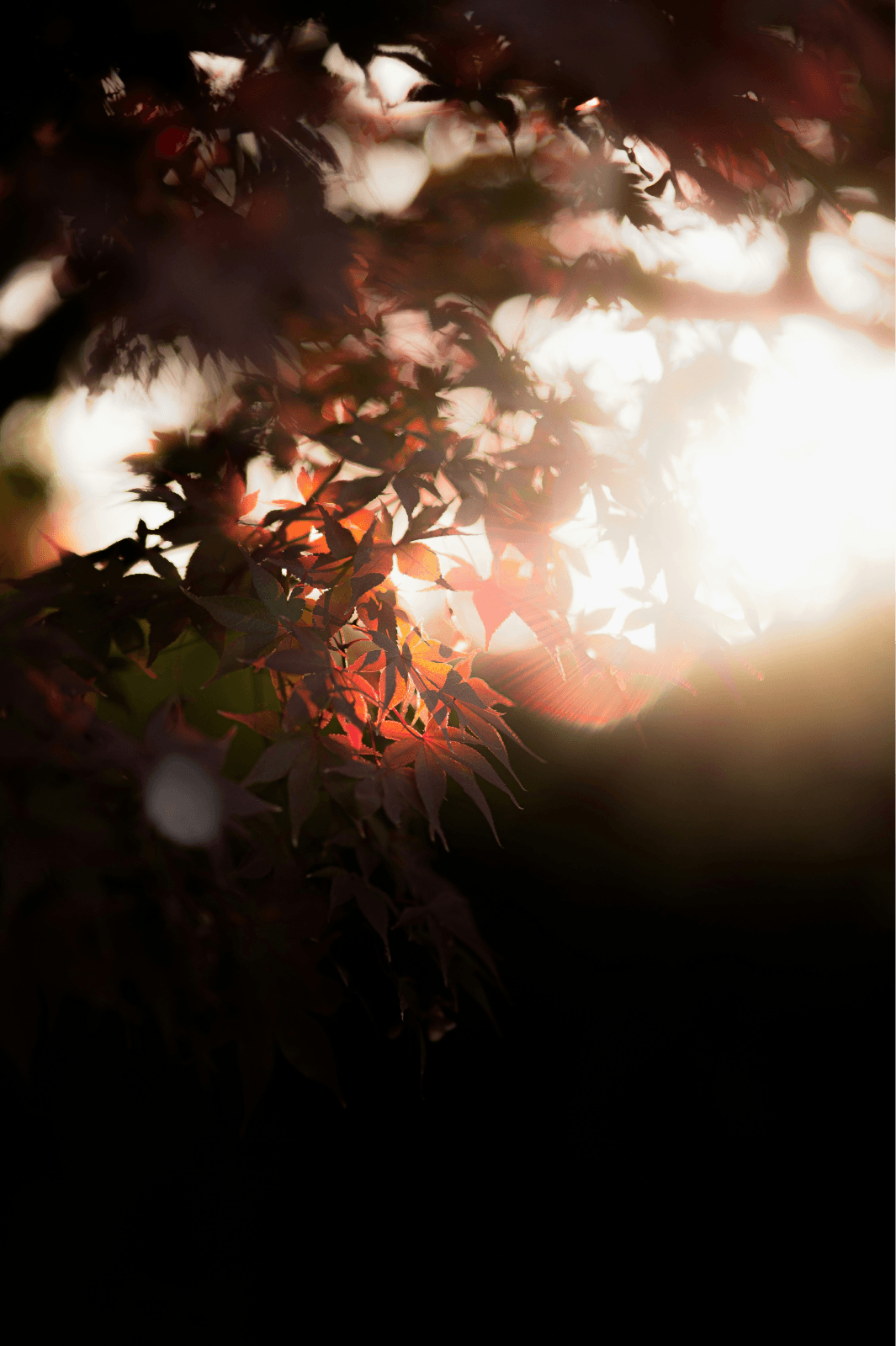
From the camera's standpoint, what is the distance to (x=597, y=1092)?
216 cm

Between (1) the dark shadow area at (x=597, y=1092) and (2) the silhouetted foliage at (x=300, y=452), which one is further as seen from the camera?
(1) the dark shadow area at (x=597, y=1092)

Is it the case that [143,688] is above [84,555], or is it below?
above

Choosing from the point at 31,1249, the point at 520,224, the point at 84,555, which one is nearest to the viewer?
the point at 84,555

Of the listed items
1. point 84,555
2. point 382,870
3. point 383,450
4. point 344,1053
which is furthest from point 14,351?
point 344,1053

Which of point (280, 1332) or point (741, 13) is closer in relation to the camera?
point (741, 13)

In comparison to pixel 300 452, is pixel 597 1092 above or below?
below

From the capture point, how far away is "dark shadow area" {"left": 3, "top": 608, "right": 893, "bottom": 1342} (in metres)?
1.81

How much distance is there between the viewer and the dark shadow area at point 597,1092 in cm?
181

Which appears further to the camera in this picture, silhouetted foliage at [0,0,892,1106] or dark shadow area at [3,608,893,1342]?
dark shadow area at [3,608,893,1342]

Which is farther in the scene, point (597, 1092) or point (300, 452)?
point (597, 1092)

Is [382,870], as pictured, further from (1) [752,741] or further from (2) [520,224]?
(2) [520,224]

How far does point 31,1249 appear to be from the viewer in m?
1.75

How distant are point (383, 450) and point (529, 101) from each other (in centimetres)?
58

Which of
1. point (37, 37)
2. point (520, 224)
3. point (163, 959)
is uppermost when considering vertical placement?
point (520, 224)
